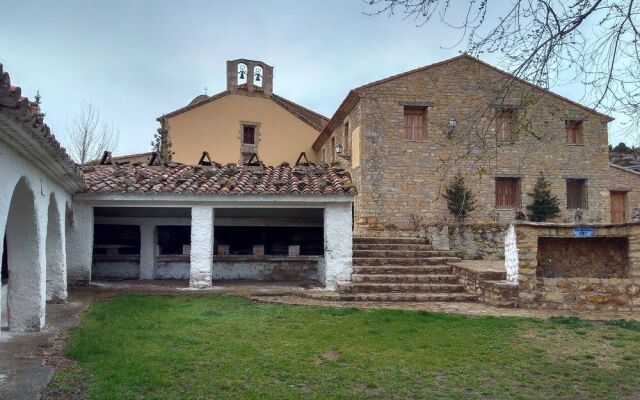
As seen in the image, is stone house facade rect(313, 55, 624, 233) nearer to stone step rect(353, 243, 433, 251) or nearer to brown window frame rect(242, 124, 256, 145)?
stone step rect(353, 243, 433, 251)

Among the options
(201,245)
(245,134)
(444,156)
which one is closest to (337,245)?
(201,245)

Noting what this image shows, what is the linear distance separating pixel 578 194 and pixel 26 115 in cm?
1953

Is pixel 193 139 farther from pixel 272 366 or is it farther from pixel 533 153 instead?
pixel 272 366

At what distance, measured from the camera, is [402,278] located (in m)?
12.0

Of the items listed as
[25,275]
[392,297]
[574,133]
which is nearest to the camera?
[25,275]

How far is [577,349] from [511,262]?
156 inches

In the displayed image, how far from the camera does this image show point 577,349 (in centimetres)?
699

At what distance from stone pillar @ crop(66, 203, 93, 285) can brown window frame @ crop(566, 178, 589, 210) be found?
52.9 ft

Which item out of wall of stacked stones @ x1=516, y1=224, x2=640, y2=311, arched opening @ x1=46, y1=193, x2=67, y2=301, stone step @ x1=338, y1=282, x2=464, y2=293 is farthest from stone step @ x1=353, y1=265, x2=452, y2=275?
arched opening @ x1=46, y1=193, x2=67, y2=301

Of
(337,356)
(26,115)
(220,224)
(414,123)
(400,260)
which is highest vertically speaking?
(414,123)

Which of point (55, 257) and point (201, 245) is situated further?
point (201, 245)

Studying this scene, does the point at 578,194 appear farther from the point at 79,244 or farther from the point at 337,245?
the point at 79,244

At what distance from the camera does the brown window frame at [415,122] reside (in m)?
18.8

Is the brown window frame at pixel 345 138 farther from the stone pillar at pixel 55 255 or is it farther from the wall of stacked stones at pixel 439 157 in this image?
the stone pillar at pixel 55 255
